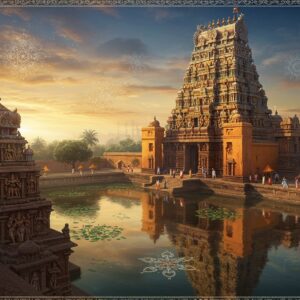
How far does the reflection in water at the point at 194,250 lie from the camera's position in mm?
11211

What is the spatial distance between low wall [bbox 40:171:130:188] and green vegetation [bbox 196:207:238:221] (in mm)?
16561

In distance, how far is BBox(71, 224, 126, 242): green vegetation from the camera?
1662 cm

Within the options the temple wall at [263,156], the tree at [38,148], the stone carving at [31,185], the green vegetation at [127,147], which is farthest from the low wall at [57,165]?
the stone carving at [31,185]

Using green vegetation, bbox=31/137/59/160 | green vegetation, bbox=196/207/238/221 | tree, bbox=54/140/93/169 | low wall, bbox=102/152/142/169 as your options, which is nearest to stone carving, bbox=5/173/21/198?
green vegetation, bbox=196/207/238/221

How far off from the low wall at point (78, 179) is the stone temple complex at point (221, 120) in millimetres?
3792

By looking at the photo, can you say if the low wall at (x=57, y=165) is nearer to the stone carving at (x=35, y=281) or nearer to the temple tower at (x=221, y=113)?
the temple tower at (x=221, y=113)

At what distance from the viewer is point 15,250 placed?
9.64 meters

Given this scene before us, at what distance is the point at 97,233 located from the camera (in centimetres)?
1752

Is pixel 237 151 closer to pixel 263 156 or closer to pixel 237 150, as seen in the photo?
pixel 237 150

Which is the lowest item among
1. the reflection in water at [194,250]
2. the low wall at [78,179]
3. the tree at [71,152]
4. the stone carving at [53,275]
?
the reflection in water at [194,250]

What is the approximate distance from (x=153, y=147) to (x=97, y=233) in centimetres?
2315

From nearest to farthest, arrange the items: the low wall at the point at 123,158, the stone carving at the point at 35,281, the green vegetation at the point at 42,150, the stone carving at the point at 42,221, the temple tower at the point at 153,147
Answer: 1. the stone carving at the point at 35,281
2. the stone carving at the point at 42,221
3. the temple tower at the point at 153,147
4. the low wall at the point at 123,158
5. the green vegetation at the point at 42,150

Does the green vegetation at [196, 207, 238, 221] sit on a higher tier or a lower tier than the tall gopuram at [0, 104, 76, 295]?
lower

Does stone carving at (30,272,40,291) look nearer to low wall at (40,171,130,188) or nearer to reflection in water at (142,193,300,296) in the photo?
reflection in water at (142,193,300,296)
